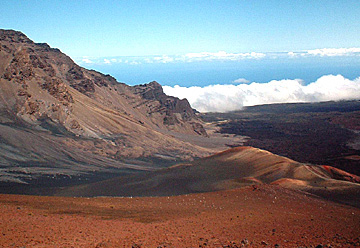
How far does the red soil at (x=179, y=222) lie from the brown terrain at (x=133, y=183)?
0.04 m

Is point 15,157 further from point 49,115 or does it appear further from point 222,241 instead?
point 222,241

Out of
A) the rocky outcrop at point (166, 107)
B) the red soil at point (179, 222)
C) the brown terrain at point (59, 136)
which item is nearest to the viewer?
the red soil at point (179, 222)

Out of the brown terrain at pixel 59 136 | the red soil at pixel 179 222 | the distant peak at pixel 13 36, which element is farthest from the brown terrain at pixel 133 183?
the distant peak at pixel 13 36

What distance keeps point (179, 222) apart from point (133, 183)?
13851 mm

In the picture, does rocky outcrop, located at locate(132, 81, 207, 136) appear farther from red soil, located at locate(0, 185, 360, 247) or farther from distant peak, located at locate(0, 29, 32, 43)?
red soil, located at locate(0, 185, 360, 247)

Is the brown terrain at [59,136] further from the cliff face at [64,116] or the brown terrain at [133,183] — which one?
the brown terrain at [133,183]

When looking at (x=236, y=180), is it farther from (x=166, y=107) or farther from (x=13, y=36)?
(x=166, y=107)

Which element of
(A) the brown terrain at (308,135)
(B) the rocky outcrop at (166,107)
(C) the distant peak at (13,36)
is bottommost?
(A) the brown terrain at (308,135)

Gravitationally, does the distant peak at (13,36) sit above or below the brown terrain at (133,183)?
above

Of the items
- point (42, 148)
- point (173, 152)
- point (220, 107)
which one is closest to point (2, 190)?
point (42, 148)

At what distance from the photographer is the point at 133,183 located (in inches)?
1021

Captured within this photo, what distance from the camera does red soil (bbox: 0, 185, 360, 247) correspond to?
393 inches

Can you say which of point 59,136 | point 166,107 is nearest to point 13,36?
point 166,107

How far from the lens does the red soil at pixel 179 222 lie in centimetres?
998
